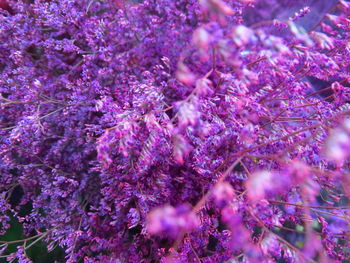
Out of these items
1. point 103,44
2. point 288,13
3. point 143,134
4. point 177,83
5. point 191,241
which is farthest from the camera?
point 288,13

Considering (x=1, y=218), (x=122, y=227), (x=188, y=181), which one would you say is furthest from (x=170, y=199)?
(x=1, y=218)

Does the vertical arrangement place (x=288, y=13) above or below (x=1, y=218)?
above

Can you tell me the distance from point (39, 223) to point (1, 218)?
28cm

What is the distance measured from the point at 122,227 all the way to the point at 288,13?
2.43 metres

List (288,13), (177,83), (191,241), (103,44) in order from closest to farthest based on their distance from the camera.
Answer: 1. (191,241)
2. (177,83)
3. (103,44)
4. (288,13)

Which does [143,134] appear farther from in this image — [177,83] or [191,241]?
[191,241]

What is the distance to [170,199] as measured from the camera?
1971 mm

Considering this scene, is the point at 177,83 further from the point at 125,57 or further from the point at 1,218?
the point at 1,218

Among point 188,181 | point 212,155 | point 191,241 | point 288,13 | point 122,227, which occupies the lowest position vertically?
point 122,227

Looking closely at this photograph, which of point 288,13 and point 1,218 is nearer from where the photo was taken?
point 1,218

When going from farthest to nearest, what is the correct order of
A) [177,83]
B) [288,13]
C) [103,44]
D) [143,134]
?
[288,13]
[103,44]
[177,83]
[143,134]

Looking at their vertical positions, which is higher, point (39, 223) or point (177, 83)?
point (177, 83)

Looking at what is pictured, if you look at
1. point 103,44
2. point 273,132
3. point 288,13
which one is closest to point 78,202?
point 103,44

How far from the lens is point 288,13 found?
2.69 meters
